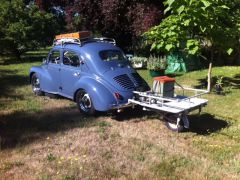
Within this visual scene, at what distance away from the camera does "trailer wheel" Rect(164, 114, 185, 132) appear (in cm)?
796

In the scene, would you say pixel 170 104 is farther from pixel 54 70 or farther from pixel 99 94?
pixel 54 70

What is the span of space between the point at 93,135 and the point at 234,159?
2.71 m

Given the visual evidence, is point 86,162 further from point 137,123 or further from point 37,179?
point 137,123

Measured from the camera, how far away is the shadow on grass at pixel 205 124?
8234 mm

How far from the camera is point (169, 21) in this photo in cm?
1119

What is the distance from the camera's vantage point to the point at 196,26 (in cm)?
1092

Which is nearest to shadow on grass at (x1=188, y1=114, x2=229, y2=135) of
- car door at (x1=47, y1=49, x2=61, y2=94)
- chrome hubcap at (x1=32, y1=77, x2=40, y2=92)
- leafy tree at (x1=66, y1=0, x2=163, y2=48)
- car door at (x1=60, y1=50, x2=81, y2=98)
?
car door at (x1=60, y1=50, x2=81, y2=98)

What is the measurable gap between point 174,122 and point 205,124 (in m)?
0.94

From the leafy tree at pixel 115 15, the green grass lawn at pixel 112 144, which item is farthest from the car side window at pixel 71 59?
the leafy tree at pixel 115 15

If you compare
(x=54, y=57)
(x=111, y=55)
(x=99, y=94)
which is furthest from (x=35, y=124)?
(x=54, y=57)

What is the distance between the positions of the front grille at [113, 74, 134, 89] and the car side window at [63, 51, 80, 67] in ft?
4.28

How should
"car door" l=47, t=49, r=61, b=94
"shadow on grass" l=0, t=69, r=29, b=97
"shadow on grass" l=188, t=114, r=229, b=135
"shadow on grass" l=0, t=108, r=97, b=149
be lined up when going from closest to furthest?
"shadow on grass" l=0, t=108, r=97, b=149 → "shadow on grass" l=188, t=114, r=229, b=135 → "car door" l=47, t=49, r=61, b=94 → "shadow on grass" l=0, t=69, r=29, b=97

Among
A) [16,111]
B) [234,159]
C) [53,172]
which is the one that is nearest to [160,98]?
[234,159]

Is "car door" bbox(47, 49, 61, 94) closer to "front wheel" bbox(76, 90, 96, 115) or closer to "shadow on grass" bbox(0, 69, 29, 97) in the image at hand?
"front wheel" bbox(76, 90, 96, 115)
